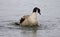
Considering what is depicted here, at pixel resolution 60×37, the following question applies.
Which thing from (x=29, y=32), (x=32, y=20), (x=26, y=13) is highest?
(x=26, y=13)

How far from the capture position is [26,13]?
1836cm

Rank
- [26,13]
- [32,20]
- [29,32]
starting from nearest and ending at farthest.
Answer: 1. [29,32]
2. [32,20]
3. [26,13]

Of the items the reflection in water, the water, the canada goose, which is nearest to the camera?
the reflection in water

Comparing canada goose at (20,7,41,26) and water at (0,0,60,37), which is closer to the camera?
water at (0,0,60,37)

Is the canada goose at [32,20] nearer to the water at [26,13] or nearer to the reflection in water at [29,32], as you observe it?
the water at [26,13]

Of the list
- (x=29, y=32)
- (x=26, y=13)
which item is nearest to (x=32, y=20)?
(x=29, y=32)

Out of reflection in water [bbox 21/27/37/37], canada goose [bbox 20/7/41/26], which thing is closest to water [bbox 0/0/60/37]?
reflection in water [bbox 21/27/37/37]

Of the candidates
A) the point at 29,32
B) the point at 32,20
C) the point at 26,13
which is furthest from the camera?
the point at 26,13

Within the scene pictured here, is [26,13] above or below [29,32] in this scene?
above

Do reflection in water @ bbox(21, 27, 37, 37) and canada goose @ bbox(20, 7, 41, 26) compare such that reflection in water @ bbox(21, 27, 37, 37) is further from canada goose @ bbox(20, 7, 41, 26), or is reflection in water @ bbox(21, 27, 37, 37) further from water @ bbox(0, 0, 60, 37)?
canada goose @ bbox(20, 7, 41, 26)

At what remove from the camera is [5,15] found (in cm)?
1741

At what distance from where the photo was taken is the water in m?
13.4

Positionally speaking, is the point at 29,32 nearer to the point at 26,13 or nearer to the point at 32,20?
the point at 32,20

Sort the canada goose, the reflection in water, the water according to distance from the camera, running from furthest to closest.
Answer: the canada goose
the water
the reflection in water
